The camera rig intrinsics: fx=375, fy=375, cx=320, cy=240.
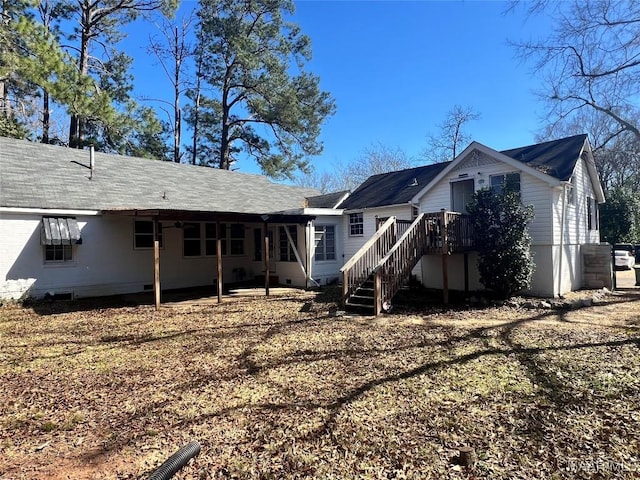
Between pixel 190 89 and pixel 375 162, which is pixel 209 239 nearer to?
pixel 190 89

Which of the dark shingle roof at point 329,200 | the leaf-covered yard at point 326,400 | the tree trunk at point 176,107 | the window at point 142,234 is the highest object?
the tree trunk at point 176,107

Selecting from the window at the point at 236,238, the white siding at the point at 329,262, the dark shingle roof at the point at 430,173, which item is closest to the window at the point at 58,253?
the window at the point at 236,238

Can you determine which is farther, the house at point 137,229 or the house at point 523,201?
the house at point 137,229

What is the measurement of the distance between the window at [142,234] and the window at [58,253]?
1.95 m

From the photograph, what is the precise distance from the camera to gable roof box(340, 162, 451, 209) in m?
15.7

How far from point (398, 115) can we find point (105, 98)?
17859mm

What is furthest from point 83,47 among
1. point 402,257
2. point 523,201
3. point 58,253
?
point 523,201

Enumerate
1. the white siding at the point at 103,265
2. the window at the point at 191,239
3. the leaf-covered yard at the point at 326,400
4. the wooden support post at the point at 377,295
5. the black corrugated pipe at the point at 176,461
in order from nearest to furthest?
the black corrugated pipe at the point at 176,461, the leaf-covered yard at the point at 326,400, the wooden support post at the point at 377,295, the white siding at the point at 103,265, the window at the point at 191,239

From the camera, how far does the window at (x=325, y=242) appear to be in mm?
15578

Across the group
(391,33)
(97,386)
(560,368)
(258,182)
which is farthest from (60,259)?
(391,33)

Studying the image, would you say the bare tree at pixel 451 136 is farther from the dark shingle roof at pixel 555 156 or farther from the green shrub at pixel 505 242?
the green shrub at pixel 505 242

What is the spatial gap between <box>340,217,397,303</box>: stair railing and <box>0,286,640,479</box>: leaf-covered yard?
181 cm

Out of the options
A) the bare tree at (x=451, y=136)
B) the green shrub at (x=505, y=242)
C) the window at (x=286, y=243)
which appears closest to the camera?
the green shrub at (x=505, y=242)

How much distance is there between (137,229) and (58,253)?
2447 millimetres
